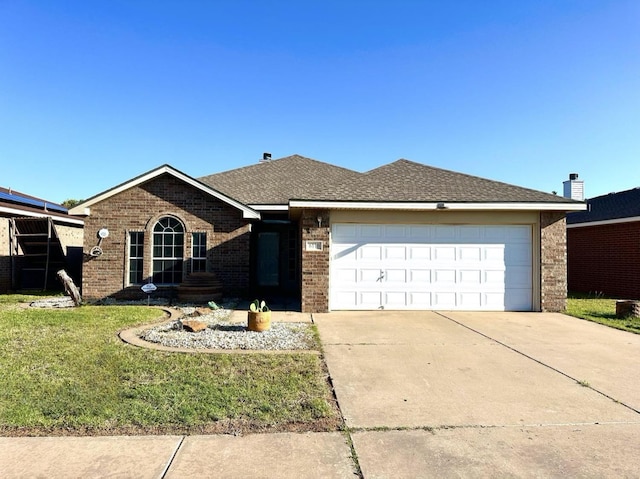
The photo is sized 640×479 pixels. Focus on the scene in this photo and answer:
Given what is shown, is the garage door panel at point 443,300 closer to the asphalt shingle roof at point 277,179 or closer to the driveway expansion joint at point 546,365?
the driveway expansion joint at point 546,365

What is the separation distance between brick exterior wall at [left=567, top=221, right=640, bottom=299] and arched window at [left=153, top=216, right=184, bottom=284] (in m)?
15.1

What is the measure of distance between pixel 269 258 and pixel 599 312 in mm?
10034

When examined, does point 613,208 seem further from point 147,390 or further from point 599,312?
point 147,390

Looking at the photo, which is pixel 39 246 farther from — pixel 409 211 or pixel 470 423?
pixel 470 423

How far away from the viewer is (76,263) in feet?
48.8

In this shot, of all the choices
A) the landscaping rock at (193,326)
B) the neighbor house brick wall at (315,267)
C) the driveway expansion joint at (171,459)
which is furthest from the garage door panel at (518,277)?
the driveway expansion joint at (171,459)

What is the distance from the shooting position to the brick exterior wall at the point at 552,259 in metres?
10.3

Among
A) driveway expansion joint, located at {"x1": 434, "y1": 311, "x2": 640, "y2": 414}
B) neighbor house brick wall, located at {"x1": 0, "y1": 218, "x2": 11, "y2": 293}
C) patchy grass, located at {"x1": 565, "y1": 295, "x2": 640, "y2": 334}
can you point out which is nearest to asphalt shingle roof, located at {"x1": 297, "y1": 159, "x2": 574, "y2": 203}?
patchy grass, located at {"x1": 565, "y1": 295, "x2": 640, "y2": 334}

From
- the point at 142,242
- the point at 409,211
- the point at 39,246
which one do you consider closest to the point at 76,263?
the point at 39,246

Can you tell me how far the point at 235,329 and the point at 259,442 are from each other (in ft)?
14.5

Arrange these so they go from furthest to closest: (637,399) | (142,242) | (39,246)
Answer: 1. (39,246)
2. (142,242)
3. (637,399)

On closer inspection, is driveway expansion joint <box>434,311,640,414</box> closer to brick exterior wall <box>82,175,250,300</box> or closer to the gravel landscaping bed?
the gravel landscaping bed

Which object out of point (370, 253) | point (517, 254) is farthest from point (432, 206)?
point (517, 254)

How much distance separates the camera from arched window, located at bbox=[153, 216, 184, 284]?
1160 cm
